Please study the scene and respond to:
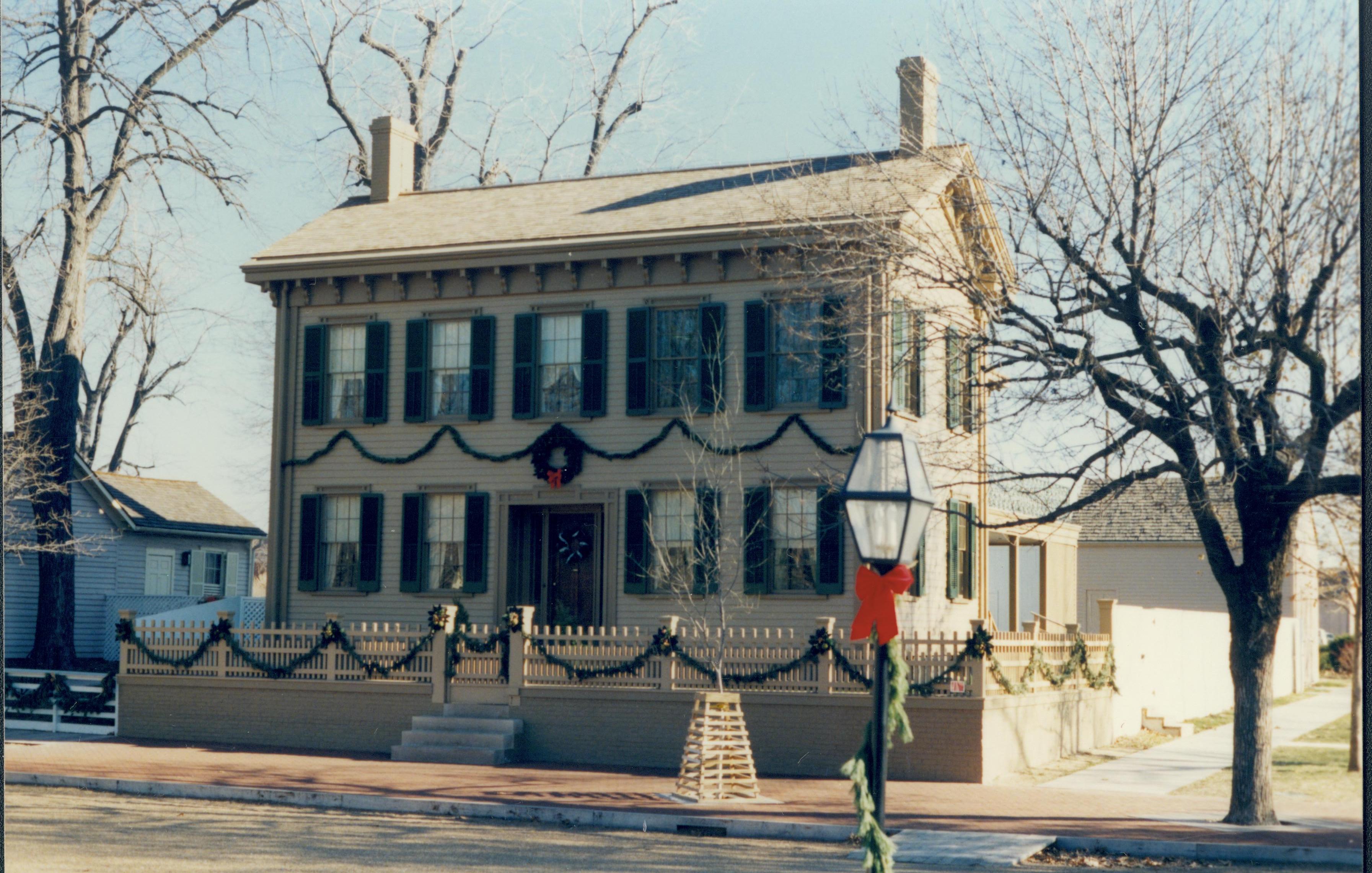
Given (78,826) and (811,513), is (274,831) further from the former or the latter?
(811,513)

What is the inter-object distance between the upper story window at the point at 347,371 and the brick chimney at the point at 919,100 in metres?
9.06

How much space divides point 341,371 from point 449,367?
6.41 feet

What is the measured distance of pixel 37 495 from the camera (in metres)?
26.2

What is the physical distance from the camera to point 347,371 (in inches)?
849

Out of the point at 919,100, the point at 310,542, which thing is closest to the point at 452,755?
the point at 310,542

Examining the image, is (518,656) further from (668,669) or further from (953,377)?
(953,377)

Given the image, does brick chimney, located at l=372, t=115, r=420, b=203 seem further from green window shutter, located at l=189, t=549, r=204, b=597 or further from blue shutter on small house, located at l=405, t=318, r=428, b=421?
green window shutter, located at l=189, t=549, r=204, b=597

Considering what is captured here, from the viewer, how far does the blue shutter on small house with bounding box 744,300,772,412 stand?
62.1ft

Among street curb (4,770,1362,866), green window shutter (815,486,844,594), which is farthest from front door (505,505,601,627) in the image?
street curb (4,770,1362,866)

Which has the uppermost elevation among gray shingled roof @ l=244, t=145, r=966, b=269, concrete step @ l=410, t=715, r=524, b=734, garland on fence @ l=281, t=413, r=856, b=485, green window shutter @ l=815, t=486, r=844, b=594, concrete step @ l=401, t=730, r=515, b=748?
gray shingled roof @ l=244, t=145, r=966, b=269

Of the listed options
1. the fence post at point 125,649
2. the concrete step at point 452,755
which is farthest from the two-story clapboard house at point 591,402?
the concrete step at point 452,755

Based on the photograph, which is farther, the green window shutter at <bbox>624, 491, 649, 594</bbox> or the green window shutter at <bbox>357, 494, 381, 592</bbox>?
the green window shutter at <bbox>357, 494, 381, 592</bbox>

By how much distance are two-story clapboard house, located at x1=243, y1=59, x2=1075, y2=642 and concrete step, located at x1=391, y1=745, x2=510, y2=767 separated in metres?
3.05

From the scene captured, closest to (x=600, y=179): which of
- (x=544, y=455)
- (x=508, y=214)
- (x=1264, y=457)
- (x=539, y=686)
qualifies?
(x=508, y=214)
